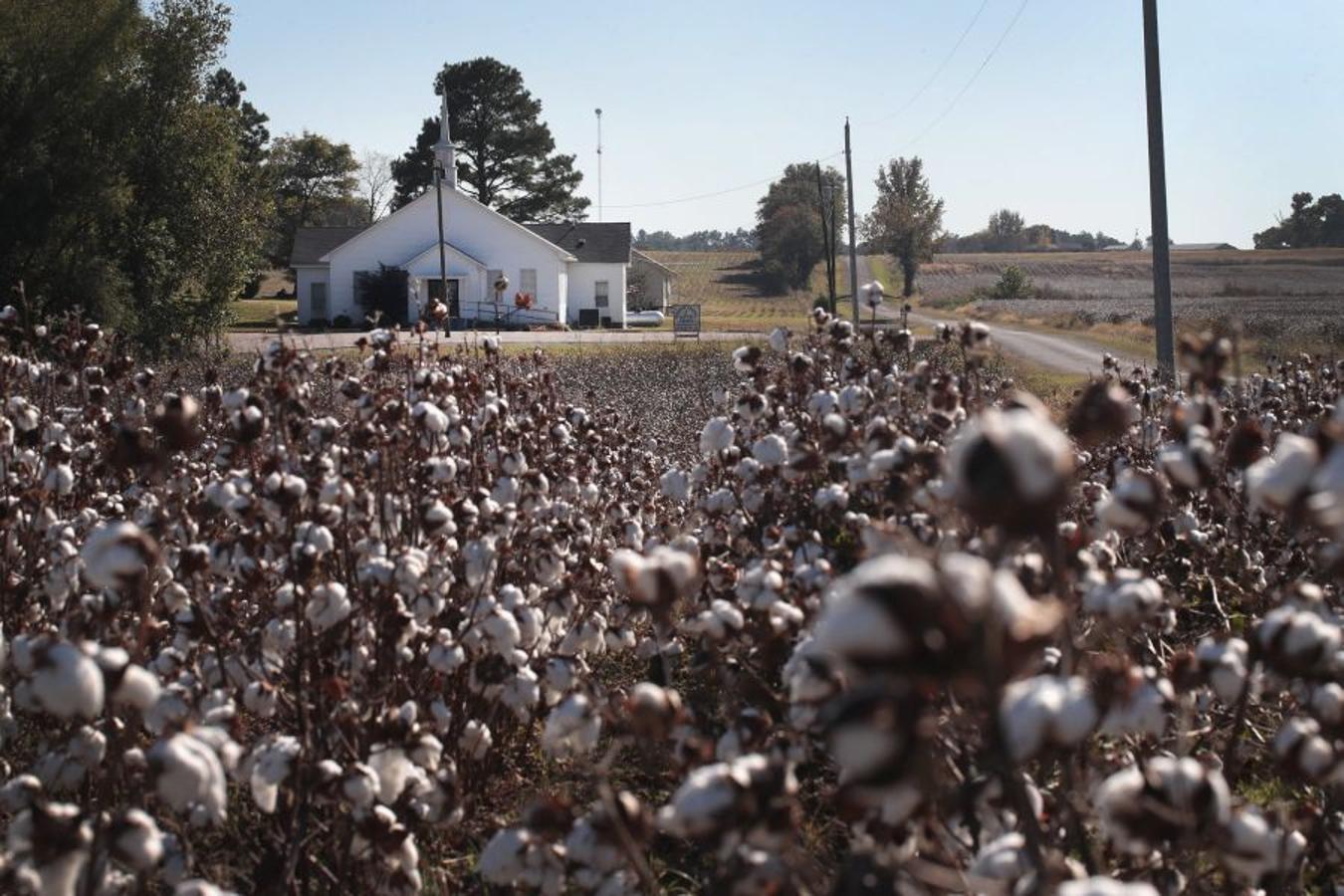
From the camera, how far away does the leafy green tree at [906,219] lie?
258ft

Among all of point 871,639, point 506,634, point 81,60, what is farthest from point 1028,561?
point 81,60

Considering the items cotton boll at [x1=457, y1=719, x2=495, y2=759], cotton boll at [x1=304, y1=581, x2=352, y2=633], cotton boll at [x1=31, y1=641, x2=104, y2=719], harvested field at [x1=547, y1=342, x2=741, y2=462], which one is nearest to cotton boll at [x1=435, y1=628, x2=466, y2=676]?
cotton boll at [x1=304, y1=581, x2=352, y2=633]

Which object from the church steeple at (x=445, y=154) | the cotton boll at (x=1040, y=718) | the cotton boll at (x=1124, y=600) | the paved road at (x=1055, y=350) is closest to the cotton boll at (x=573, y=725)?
the cotton boll at (x=1124, y=600)

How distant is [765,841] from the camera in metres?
1.77

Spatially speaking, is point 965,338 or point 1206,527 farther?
point 1206,527

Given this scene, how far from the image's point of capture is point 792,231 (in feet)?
281

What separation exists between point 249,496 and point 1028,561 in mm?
1940

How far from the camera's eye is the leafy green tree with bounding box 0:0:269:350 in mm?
24438

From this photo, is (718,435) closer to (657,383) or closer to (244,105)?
(657,383)

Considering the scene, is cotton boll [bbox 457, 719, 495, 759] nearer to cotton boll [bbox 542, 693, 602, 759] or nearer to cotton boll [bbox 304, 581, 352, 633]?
cotton boll [bbox 304, 581, 352, 633]

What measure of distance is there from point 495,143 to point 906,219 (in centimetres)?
2471

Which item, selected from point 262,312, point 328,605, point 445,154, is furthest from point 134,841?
point 262,312

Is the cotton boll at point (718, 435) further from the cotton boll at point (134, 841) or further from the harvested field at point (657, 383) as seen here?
the harvested field at point (657, 383)

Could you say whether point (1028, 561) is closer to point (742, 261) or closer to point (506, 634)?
point (506, 634)
